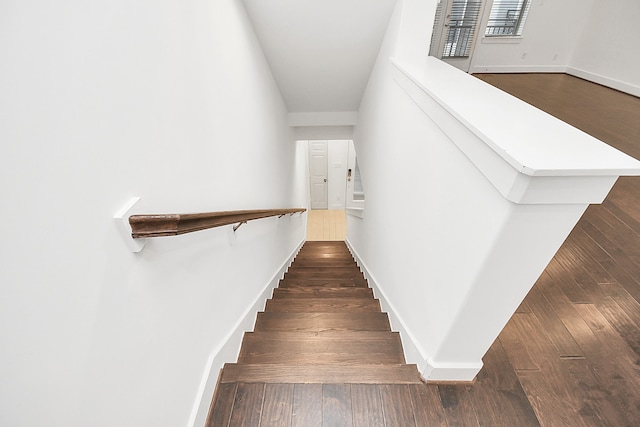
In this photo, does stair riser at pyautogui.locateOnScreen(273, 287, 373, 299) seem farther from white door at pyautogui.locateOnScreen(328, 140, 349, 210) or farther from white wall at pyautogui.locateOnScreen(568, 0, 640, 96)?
white wall at pyautogui.locateOnScreen(568, 0, 640, 96)

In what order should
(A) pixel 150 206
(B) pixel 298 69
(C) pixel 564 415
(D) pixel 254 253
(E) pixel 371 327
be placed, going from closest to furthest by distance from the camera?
1. (A) pixel 150 206
2. (C) pixel 564 415
3. (E) pixel 371 327
4. (D) pixel 254 253
5. (B) pixel 298 69

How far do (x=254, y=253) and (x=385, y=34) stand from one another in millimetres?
1884

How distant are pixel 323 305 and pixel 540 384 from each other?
4.25ft

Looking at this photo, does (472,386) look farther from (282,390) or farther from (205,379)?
(205,379)

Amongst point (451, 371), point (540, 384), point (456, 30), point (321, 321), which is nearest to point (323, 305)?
point (321, 321)

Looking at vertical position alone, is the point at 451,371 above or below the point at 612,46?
below

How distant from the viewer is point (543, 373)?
1.29 m

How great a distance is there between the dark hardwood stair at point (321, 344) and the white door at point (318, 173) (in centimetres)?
397

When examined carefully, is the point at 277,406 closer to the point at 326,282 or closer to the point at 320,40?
the point at 326,282

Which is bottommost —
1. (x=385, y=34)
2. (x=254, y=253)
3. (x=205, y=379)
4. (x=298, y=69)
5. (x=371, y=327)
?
(x=371, y=327)

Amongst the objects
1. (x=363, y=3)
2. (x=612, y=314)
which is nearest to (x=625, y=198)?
(x=612, y=314)

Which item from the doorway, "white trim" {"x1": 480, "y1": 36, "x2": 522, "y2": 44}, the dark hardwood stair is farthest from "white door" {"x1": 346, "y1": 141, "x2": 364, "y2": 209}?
the dark hardwood stair

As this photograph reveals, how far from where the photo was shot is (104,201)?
2.19 feet

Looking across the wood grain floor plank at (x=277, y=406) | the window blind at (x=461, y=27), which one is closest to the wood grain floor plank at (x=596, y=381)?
the wood grain floor plank at (x=277, y=406)
